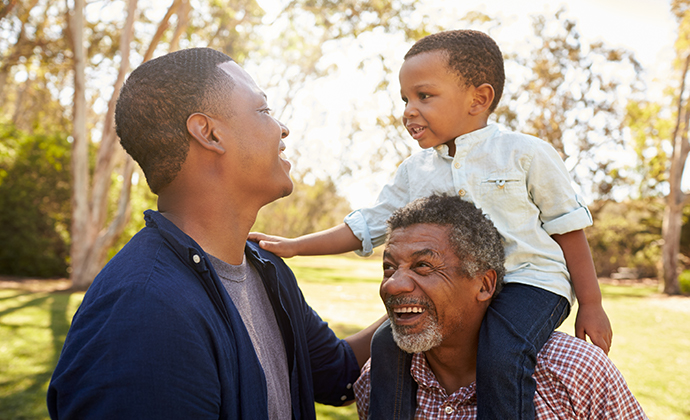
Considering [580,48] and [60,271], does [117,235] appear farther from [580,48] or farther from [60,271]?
[580,48]

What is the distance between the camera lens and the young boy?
2.10 metres

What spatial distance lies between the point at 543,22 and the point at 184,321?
23.7 meters

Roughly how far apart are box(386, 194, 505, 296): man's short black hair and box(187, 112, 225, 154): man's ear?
0.93 m

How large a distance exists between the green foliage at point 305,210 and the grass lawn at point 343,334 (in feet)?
67.5

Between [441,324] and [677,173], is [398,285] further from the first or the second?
[677,173]

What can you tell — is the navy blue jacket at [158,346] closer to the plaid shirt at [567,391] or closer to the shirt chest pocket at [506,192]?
the plaid shirt at [567,391]

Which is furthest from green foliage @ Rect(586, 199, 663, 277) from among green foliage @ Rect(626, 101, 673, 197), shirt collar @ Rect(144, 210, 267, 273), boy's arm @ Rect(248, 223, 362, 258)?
shirt collar @ Rect(144, 210, 267, 273)

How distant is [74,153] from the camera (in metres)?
11.0

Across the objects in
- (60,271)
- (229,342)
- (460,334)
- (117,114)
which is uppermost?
(117,114)

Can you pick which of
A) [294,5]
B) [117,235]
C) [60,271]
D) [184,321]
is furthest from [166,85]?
[60,271]

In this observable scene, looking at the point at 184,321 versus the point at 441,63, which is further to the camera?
the point at 441,63

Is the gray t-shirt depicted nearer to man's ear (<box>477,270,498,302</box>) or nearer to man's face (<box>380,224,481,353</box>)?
man's face (<box>380,224,481,353</box>)

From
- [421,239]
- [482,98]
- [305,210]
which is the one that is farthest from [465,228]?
[305,210]

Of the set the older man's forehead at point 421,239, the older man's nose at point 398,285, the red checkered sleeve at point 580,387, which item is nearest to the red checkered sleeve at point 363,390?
the older man's nose at point 398,285
